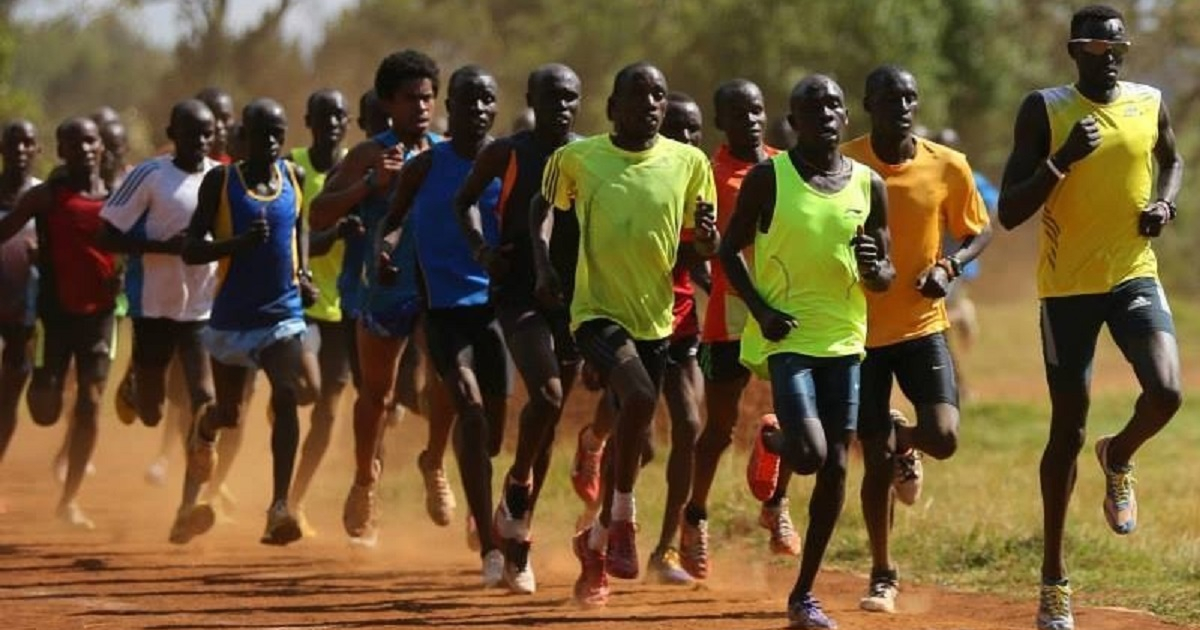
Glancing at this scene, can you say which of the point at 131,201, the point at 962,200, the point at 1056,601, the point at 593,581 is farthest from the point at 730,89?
the point at 131,201

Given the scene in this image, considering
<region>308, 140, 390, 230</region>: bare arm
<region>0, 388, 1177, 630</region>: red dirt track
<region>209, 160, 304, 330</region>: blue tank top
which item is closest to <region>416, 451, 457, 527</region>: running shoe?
<region>0, 388, 1177, 630</region>: red dirt track

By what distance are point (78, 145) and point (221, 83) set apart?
109ft

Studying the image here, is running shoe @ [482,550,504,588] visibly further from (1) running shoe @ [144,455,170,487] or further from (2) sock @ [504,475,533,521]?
(1) running shoe @ [144,455,170,487]

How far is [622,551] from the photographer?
10781 millimetres

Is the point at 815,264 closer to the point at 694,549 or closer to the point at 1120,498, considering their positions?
the point at 1120,498

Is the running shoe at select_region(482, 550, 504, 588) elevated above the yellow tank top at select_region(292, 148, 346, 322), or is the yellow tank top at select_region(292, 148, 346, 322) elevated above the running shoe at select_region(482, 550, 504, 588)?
the yellow tank top at select_region(292, 148, 346, 322)

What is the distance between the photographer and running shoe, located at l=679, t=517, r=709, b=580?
11984 mm

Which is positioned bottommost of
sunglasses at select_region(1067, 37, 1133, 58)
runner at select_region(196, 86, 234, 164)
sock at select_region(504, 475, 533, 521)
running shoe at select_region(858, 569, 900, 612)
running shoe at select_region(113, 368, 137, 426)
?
running shoe at select_region(858, 569, 900, 612)

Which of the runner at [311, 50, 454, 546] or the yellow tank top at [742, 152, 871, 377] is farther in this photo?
the runner at [311, 50, 454, 546]

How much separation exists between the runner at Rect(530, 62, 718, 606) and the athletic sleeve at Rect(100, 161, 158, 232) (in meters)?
3.43

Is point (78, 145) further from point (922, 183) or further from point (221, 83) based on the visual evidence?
point (221, 83)

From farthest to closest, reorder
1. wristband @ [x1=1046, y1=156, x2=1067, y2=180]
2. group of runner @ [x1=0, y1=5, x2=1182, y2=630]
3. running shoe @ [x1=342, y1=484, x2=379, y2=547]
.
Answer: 1. running shoe @ [x1=342, y1=484, x2=379, y2=547]
2. group of runner @ [x1=0, y1=5, x2=1182, y2=630]
3. wristband @ [x1=1046, y1=156, x2=1067, y2=180]

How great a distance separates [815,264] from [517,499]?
2015mm

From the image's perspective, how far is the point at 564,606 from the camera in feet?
36.6
